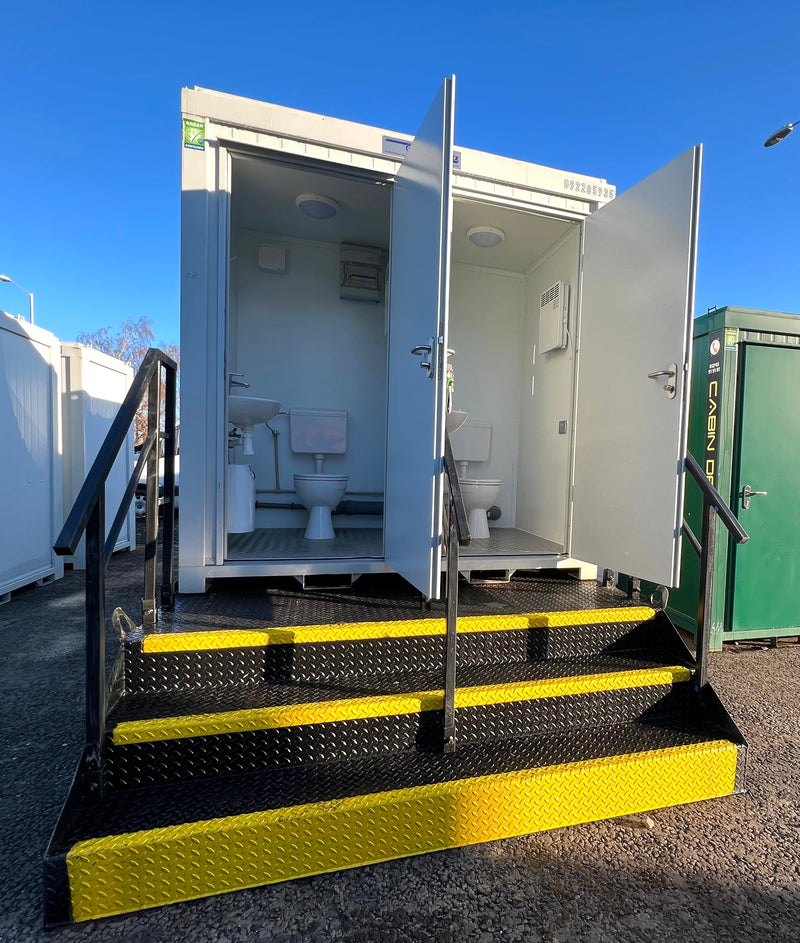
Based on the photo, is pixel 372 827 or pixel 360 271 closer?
pixel 372 827

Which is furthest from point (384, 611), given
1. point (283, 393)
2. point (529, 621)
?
point (283, 393)

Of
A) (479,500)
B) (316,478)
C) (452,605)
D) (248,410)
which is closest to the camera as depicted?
(452,605)

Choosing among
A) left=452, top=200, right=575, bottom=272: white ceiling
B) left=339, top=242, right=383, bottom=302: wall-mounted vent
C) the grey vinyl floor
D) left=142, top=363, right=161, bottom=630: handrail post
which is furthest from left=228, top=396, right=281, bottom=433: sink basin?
left=452, top=200, right=575, bottom=272: white ceiling

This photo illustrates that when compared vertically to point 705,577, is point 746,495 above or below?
above

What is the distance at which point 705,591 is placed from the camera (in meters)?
1.88

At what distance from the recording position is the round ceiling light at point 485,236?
10.0 ft

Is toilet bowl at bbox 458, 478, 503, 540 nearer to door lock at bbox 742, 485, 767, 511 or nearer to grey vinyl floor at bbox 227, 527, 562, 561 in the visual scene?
grey vinyl floor at bbox 227, 527, 562, 561

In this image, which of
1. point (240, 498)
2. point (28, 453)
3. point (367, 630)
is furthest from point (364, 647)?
point (28, 453)

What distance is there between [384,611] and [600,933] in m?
1.22

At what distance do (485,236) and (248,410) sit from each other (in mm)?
1934

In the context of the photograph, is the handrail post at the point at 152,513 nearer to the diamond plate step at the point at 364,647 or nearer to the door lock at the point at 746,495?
the diamond plate step at the point at 364,647

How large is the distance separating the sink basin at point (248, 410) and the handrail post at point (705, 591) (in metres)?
2.42

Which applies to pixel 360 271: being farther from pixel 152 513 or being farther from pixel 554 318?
pixel 152 513

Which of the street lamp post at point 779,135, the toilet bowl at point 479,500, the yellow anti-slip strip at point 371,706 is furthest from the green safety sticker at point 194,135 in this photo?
the street lamp post at point 779,135
